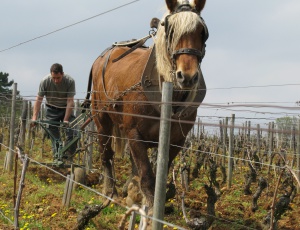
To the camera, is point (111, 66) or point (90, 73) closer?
point (111, 66)

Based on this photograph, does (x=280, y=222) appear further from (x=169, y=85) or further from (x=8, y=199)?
(x=8, y=199)

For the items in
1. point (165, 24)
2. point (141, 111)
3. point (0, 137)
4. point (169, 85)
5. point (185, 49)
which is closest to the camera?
point (169, 85)

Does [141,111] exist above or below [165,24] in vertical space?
below

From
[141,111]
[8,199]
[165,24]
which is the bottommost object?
[8,199]

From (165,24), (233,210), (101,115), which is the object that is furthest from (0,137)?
(165,24)

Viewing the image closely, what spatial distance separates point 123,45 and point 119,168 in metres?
3.90

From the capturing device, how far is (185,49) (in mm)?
3738

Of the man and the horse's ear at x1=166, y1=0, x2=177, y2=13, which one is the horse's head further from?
the man

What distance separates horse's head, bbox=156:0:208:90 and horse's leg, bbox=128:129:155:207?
0.72 metres

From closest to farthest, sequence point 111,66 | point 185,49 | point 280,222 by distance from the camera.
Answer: point 185,49, point 280,222, point 111,66

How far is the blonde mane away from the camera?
3.83 metres

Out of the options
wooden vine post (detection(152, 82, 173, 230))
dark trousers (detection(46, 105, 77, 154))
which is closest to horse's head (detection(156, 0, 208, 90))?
wooden vine post (detection(152, 82, 173, 230))

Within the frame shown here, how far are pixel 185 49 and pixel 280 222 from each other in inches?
103

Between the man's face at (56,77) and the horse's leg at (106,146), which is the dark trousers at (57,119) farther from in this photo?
the horse's leg at (106,146)
